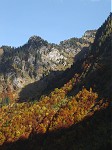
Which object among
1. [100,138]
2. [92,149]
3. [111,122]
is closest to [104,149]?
[92,149]

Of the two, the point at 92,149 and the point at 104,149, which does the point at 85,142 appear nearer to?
the point at 92,149

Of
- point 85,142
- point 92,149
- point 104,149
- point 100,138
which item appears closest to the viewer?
point 104,149

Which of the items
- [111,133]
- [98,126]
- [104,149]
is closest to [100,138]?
[111,133]

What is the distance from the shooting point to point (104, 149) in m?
135

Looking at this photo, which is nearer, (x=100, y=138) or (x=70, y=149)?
(x=100, y=138)

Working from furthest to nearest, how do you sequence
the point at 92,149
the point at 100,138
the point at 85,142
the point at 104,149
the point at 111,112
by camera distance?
the point at 111,112 < the point at 85,142 < the point at 100,138 < the point at 92,149 < the point at 104,149

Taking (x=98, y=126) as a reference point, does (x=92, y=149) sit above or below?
below

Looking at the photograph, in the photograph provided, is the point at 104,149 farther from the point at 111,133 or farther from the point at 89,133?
the point at 89,133

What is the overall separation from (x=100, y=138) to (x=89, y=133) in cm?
2412

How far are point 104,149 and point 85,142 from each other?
2010 inches

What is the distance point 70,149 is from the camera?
189375mm

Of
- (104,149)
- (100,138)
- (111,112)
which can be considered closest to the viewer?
(104,149)

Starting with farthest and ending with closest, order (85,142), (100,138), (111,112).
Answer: (111,112)
(85,142)
(100,138)

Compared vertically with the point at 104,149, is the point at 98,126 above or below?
above
